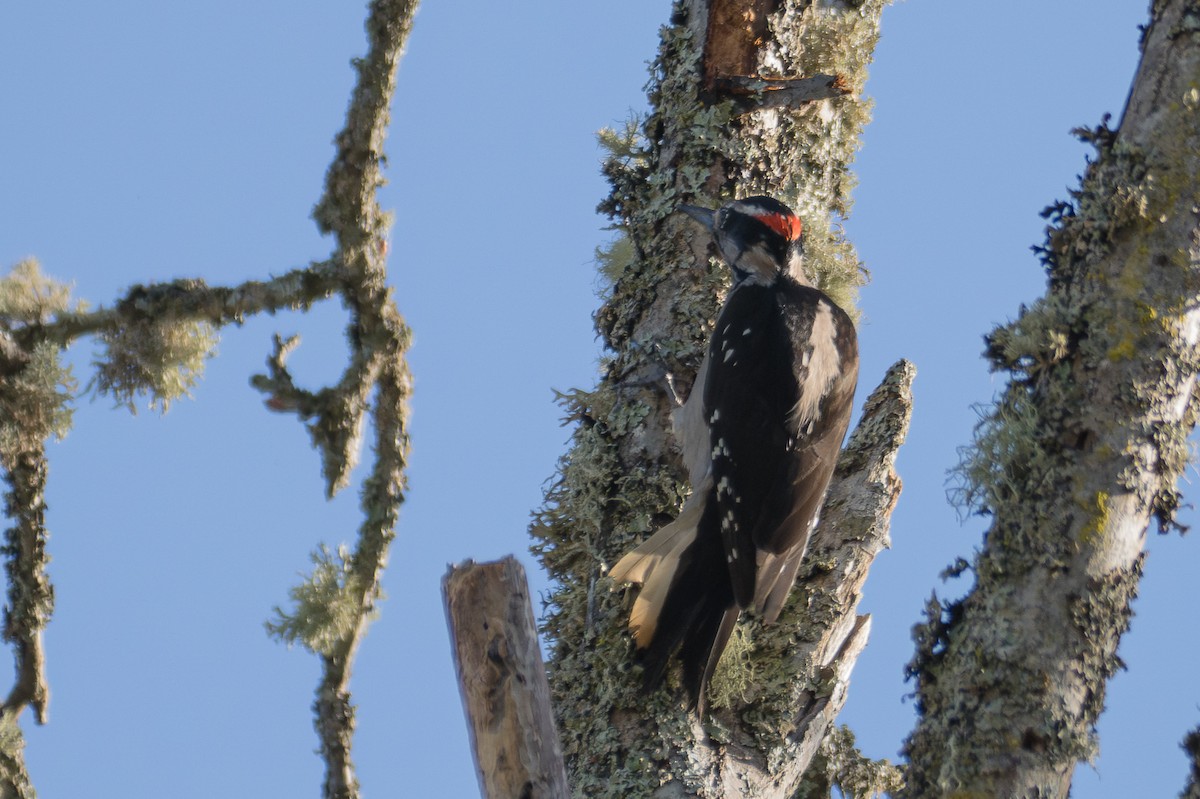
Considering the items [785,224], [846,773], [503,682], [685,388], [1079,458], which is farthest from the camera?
[785,224]

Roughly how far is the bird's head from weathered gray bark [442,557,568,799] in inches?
62.7

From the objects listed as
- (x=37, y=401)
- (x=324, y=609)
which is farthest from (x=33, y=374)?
(x=324, y=609)

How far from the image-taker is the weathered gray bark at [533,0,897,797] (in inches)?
118

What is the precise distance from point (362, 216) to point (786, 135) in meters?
1.44

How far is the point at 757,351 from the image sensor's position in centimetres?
358

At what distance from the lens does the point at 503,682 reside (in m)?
2.12

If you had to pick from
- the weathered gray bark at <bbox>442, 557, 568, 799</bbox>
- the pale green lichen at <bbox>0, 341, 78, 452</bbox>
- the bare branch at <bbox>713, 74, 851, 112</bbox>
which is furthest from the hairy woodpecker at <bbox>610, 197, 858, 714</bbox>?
the pale green lichen at <bbox>0, 341, 78, 452</bbox>

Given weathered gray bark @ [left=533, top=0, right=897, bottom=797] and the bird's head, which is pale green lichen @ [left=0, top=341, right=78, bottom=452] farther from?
the bird's head

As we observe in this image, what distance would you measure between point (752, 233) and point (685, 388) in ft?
1.56

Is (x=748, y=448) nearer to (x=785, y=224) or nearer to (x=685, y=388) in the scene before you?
(x=685, y=388)

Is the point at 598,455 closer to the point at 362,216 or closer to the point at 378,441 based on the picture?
the point at 378,441

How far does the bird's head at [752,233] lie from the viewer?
141 inches

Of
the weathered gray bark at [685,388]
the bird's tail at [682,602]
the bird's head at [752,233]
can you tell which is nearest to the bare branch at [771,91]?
the weathered gray bark at [685,388]

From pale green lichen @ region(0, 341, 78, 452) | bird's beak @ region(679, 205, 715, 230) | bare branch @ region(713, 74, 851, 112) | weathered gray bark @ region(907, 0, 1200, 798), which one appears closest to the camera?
weathered gray bark @ region(907, 0, 1200, 798)
